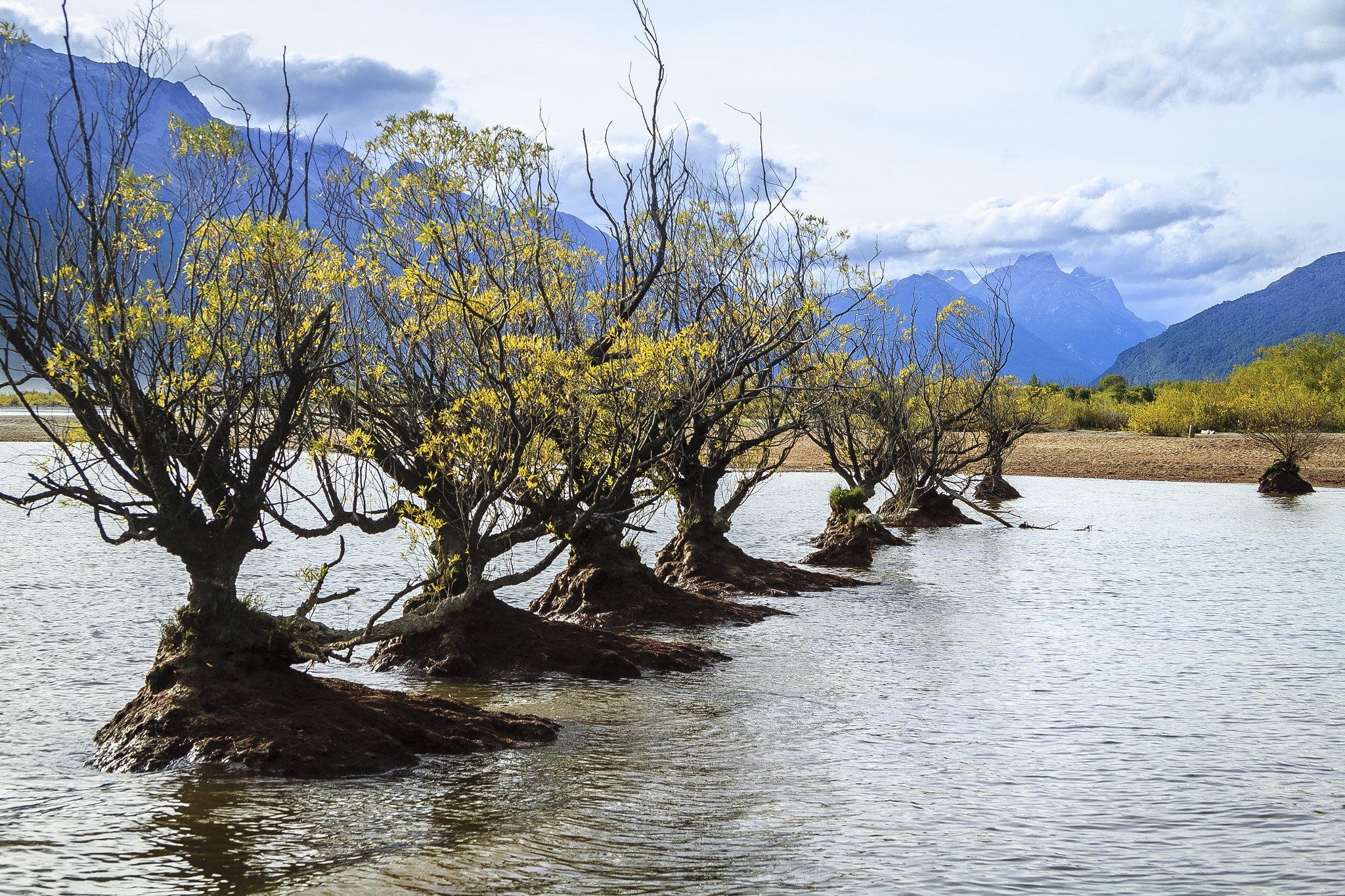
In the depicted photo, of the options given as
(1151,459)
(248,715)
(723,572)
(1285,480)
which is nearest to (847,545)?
(723,572)

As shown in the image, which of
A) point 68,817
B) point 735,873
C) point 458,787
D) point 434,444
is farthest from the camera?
point 434,444

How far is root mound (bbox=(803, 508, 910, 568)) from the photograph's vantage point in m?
26.8

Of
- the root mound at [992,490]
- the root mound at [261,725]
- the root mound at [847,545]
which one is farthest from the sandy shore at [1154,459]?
the root mound at [261,725]

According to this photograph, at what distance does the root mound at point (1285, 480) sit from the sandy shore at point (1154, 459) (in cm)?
658

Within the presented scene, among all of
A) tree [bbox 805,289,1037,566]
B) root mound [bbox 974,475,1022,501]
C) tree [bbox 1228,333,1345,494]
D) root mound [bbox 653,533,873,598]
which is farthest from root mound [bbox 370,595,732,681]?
Answer: tree [bbox 1228,333,1345,494]

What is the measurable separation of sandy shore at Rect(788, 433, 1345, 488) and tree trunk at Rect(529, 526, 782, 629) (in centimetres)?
4545

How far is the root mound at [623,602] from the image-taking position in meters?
18.4

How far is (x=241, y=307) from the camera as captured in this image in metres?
11.4

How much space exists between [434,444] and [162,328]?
3324 mm

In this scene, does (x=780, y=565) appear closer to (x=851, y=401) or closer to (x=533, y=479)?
(x=851, y=401)

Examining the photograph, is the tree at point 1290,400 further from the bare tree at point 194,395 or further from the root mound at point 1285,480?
the bare tree at point 194,395

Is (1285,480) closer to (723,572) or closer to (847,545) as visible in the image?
(847,545)

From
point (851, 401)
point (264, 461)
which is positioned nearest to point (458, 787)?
point (264, 461)

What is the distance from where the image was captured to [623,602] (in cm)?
1848
